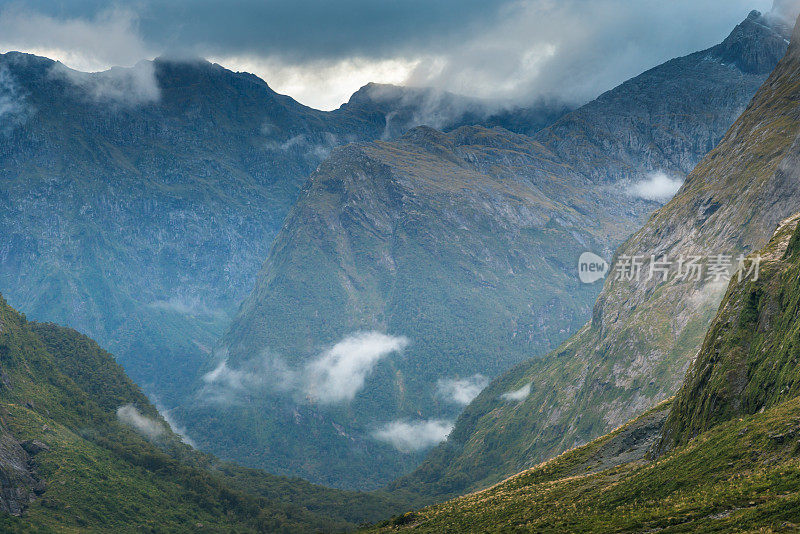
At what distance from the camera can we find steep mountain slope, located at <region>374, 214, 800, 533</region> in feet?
206

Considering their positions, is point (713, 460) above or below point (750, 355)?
below

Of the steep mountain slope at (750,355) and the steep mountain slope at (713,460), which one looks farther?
the steep mountain slope at (750,355)


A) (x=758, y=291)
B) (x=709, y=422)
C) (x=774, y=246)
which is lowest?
(x=709, y=422)

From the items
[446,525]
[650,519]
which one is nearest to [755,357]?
[650,519]

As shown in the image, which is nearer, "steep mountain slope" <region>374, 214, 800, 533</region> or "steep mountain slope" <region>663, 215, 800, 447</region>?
"steep mountain slope" <region>374, 214, 800, 533</region>

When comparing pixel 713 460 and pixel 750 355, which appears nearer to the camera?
pixel 713 460

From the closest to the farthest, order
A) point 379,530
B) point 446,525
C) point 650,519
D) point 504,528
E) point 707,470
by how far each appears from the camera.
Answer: point 650,519 < point 707,470 < point 504,528 < point 446,525 < point 379,530

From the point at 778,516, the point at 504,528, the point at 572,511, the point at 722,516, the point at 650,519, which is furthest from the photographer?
the point at 504,528

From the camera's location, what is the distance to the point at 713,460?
81.9 meters

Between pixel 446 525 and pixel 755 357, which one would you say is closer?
pixel 755 357

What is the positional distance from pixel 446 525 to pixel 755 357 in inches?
2836

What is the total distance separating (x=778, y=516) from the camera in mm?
52812

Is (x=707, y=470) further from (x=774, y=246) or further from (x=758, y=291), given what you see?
(x=774, y=246)

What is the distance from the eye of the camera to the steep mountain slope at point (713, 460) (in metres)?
62.7
